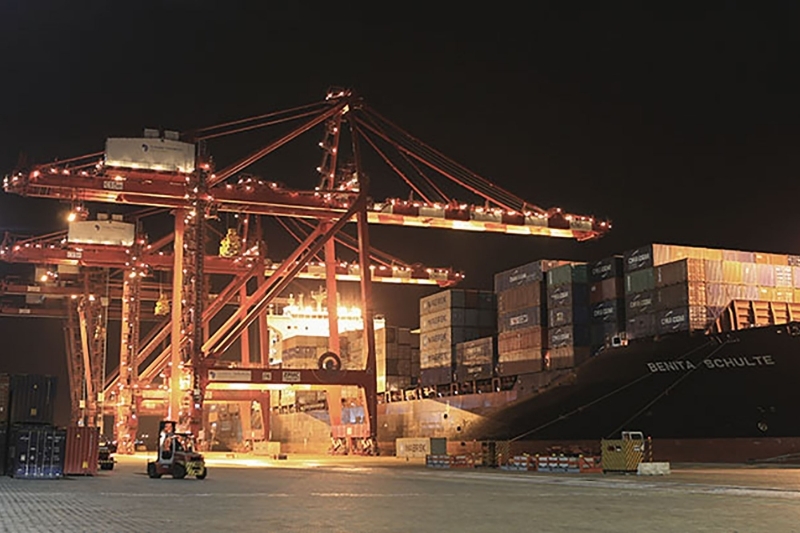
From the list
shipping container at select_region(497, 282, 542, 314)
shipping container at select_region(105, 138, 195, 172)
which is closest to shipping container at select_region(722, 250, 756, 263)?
shipping container at select_region(497, 282, 542, 314)

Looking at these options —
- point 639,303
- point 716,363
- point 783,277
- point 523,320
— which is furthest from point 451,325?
point 783,277

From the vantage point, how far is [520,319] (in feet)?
109

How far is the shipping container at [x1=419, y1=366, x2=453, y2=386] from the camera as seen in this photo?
3816 centimetres

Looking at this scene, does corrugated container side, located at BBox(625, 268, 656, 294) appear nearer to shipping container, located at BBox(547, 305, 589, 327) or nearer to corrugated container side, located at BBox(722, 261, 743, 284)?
corrugated container side, located at BBox(722, 261, 743, 284)

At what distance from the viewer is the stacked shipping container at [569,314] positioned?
3055cm

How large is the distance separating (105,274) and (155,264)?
29.7 ft

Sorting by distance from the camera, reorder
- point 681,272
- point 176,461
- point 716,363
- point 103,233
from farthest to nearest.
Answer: point 103,233 → point 681,272 → point 716,363 → point 176,461

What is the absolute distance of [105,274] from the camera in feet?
189

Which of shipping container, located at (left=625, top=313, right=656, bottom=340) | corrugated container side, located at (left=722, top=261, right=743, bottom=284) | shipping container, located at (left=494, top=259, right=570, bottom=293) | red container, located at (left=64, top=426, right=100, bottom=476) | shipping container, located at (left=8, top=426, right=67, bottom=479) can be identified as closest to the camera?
shipping container, located at (left=8, top=426, right=67, bottom=479)

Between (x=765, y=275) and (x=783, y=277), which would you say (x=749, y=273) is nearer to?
(x=765, y=275)

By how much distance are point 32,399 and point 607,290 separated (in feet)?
61.6

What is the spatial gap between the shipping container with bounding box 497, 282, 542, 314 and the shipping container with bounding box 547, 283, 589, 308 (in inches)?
42.3

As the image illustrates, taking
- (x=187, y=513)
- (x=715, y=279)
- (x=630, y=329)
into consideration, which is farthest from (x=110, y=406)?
(x=187, y=513)

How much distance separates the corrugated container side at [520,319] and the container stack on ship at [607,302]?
2235mm
